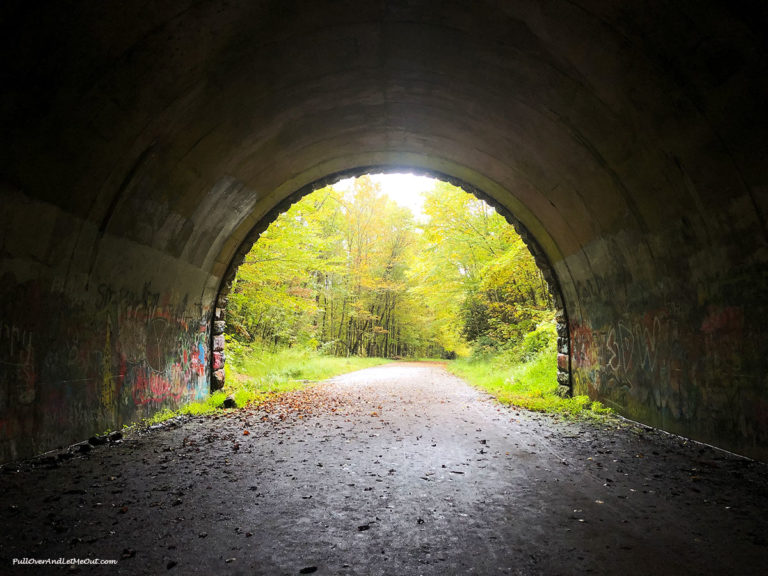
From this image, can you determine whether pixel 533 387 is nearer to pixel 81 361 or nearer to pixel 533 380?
pixel 533 380

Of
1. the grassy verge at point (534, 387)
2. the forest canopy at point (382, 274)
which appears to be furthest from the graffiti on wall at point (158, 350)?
the grassy verge at point (534, 387)

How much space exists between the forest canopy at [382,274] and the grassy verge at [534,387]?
1.22 m

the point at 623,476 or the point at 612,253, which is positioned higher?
the point at 612,253

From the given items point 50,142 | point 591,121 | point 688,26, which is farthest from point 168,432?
point 688,26

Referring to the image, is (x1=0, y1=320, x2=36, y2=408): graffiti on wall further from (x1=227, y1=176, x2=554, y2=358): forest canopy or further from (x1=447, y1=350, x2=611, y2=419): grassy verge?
(x1=447, y1=350, x2=611, y2=419): grassy verge

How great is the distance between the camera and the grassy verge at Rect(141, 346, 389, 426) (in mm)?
7870

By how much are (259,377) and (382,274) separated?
64.0 feet

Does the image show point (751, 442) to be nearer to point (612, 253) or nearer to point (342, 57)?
point (612, 253)

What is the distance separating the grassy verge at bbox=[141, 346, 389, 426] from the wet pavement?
6.41ft

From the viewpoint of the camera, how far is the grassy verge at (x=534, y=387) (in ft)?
25.1

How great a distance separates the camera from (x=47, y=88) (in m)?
3.60

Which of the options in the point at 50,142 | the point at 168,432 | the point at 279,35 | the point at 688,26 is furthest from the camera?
the point at 168,432

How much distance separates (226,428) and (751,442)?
6430 millimetres

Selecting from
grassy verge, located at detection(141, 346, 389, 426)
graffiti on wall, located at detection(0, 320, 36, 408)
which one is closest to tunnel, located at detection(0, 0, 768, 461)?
graffiti on wall, located at detection(0, 320, 36, 408)
